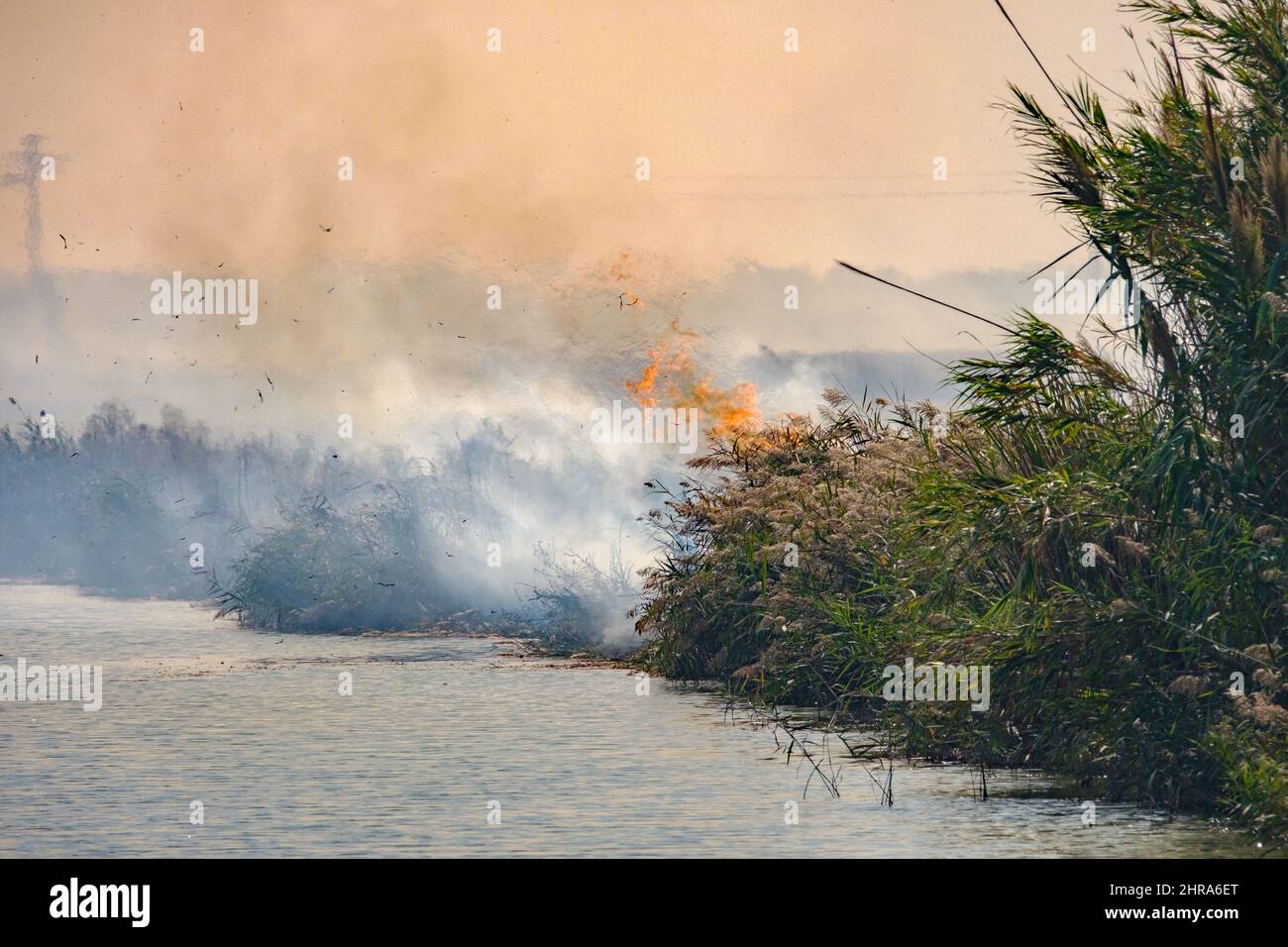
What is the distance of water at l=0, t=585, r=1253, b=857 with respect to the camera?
18.1m

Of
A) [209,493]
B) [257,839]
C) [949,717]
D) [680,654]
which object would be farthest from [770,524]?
[209,493]

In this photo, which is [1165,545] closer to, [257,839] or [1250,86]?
[1250,86]

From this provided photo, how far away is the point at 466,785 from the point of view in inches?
883

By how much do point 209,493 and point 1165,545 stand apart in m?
83.8

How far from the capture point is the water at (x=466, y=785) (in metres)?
18.1

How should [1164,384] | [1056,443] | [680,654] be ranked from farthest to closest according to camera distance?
[680,654]
[1056,443]
[1164,384]

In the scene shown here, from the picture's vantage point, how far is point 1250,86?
20438mm
